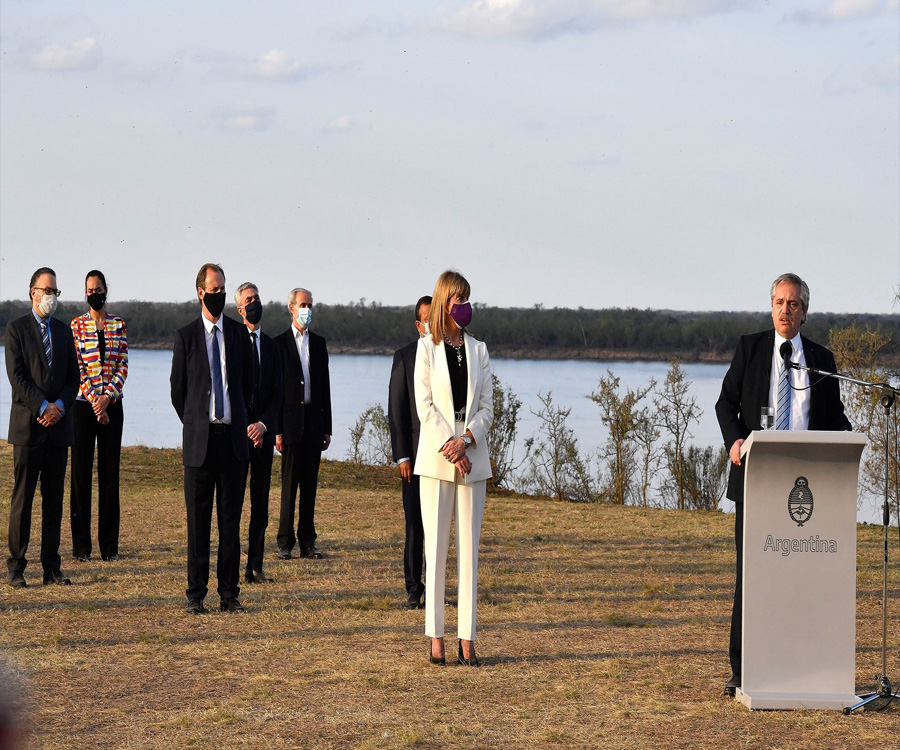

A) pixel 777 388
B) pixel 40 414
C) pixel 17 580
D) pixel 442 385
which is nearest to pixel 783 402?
pixel 777 388

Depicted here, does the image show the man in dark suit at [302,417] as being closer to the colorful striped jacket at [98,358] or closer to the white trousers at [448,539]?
the colorful striped jacket at [98,358]

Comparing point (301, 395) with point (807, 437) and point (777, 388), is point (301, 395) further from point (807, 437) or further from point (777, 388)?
point (807, 437)

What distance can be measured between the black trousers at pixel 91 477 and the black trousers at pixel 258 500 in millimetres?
1438

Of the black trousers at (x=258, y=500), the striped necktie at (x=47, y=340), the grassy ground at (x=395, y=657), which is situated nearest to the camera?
the grassy ground at (x=395, y=657)

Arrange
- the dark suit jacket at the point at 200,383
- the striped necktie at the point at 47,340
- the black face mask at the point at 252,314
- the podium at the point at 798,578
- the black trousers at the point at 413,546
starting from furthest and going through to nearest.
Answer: the black face mask at the point at 252,314 → the striped necktie at the point at 47,340 → the black trousers at the point at 413,546 → the dark suit jacket at the point at 200,383 → the podium at the point at 798,578

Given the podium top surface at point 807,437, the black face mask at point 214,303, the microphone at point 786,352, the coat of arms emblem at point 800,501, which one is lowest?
the coat of arms emblem at point 800,501

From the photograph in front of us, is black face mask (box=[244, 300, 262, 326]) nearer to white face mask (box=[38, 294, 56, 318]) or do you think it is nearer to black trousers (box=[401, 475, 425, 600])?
white face mask (box=[38, 294, 56, 318])

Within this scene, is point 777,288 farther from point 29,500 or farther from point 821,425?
point 29,500

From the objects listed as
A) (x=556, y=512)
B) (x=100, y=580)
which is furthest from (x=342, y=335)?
(x=100, y=580)

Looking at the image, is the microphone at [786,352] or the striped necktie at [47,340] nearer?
the microphone at [786,352]

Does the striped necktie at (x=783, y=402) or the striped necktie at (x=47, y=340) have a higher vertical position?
the striped necktie at (x=47, y=340)

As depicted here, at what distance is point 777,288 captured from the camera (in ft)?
18.2

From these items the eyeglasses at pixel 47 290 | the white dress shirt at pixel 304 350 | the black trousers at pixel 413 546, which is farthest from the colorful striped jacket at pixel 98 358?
the black trousers at pixel 413 546

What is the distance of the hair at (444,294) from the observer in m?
6.14
